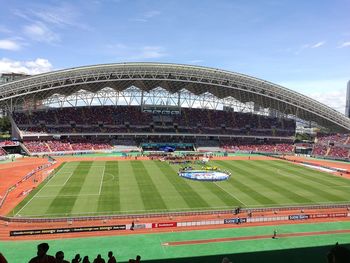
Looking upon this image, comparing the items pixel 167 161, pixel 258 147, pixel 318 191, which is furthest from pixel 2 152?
pixel 258 147

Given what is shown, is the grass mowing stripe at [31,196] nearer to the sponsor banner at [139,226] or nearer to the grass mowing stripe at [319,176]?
the sponsor banner at [139,226]

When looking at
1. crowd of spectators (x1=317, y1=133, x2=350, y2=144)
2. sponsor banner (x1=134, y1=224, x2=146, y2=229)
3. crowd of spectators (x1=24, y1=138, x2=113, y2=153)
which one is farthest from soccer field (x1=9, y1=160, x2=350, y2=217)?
crowd of spectators (x1=317, y1=133, x2=350, y2=144)

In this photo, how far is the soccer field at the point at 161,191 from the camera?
3512 centimetres

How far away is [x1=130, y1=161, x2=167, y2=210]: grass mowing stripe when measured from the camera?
118ft

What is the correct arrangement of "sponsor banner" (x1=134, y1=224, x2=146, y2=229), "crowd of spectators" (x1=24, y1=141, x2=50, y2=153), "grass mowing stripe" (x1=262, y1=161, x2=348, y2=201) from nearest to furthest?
1. "sponsor banner" (x1=134, y1=224, x2=146, y2=229)
2. "grass mowing stripe" (x1=262, y1=161, x2=348, y2=201)
3. "crowd of spectators" (x1=24, y1=141, x2=50, y2=153)

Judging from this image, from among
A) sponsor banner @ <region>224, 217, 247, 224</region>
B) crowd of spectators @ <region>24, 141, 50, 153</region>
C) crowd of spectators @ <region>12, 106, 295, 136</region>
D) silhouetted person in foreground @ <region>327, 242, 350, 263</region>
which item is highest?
crowd of spectators @ <region>12, 106, 295, 136</region>

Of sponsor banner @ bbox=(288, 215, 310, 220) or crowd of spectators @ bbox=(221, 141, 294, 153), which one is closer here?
sponsor banner @ bbox=(288, 215, 310, 220)

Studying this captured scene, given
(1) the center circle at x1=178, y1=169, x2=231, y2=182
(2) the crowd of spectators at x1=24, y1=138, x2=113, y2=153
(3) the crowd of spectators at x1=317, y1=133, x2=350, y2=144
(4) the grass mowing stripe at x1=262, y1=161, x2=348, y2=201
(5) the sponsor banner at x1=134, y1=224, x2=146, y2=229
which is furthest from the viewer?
(3) the crowd of spectators at x1=317, y1=133, x2=350, y2=144

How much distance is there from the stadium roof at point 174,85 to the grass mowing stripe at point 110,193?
27.6 metres

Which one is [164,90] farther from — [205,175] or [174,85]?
[205,175]

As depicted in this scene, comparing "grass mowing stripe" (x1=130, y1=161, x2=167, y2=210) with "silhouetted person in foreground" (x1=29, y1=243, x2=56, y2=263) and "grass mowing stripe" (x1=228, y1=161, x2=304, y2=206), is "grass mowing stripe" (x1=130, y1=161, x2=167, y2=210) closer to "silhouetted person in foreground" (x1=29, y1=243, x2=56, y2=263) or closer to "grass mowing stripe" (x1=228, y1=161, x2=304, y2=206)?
"grass mowing stripe" (x1=228, y1=161, x2=304, y2=206)

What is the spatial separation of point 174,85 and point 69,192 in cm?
5218

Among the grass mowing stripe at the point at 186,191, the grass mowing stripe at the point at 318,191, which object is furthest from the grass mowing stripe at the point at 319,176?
the grass mowing stripe at the point at 186,191

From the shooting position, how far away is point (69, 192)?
40938mm
